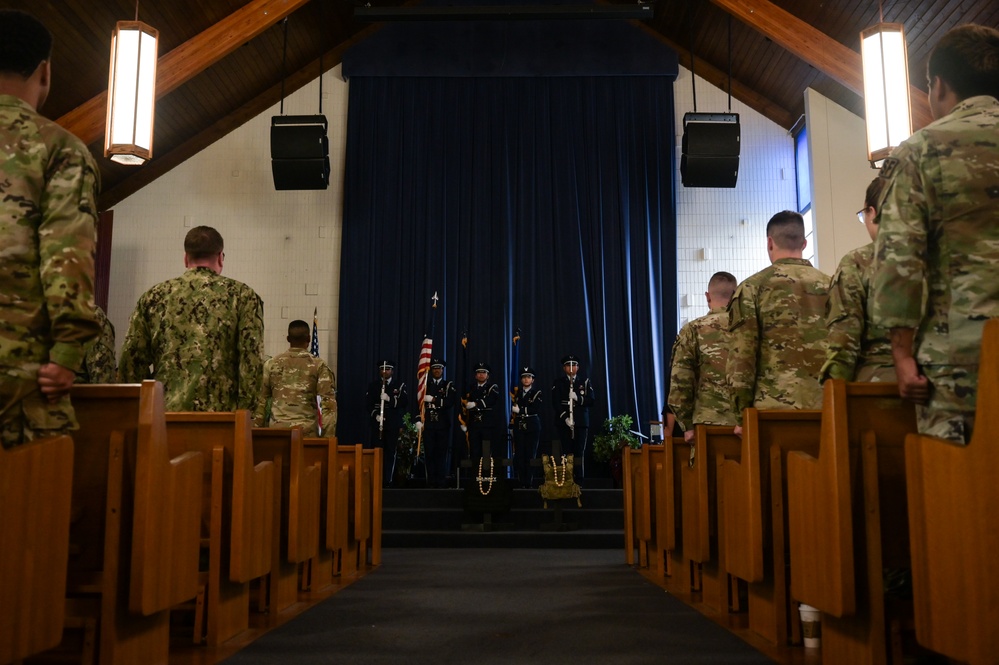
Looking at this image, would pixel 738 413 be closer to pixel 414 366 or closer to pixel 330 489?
pixel 330 489

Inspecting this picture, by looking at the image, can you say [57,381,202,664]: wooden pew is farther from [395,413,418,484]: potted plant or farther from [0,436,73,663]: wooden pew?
[395,413,418,484]: potted plant

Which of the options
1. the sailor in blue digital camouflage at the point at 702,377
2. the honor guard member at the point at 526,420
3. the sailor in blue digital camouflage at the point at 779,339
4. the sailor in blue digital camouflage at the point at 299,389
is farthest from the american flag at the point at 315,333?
the sailor in blue digital camouflage at the point at 779,339

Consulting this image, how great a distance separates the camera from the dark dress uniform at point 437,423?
365 inches

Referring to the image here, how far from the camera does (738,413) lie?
3.22m

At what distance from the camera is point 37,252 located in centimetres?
181

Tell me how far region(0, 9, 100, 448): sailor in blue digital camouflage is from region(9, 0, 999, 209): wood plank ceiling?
5503 millimetres

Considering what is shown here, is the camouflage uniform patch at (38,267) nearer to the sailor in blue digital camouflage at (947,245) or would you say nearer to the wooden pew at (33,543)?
the wooden pew at (33,543)

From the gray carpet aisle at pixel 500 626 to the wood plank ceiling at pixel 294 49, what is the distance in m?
Result: 5.21

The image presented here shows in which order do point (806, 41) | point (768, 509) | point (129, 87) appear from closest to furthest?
point (768, 509), point (129, 87), point (806, 41)

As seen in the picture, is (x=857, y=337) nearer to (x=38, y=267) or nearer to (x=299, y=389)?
(x=38, y=267)

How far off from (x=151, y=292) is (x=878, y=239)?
2.49 m

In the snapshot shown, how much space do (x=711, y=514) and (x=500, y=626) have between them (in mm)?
945

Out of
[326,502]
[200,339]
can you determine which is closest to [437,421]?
[326,502]

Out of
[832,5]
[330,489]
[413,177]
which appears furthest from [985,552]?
[413,177]
